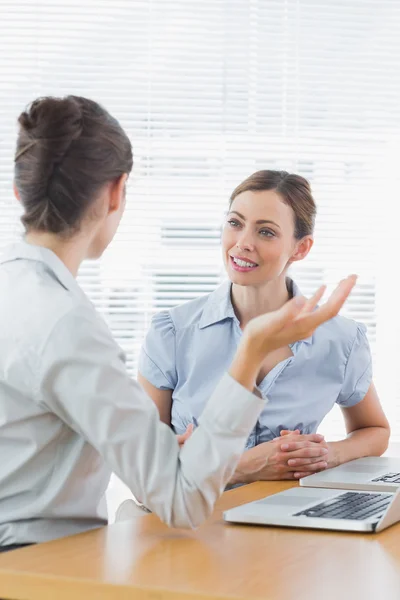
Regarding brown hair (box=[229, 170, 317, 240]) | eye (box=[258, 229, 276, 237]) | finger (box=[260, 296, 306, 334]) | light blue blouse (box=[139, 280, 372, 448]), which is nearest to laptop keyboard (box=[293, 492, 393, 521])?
finger (box=[260, 296, 306, 334])

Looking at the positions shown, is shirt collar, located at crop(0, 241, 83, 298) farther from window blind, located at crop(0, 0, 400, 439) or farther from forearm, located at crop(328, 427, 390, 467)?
window blind, located at crop(0, 0, 400, 439)

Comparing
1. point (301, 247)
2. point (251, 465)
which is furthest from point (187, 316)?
point (251, 465)

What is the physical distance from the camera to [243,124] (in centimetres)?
386

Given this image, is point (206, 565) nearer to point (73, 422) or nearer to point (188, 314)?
point (73, 422)

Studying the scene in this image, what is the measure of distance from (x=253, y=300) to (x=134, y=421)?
1182 millimetres

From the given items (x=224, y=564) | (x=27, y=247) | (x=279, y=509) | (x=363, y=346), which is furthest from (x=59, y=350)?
(x=363, y=346)

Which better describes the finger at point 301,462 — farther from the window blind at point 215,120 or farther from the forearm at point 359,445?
the window blind at point 215,120

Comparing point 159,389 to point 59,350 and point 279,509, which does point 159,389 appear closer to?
point 279,509

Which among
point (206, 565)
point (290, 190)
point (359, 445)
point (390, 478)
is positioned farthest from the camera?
point (290, 190)

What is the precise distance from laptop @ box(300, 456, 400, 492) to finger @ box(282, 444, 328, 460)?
0.15ft

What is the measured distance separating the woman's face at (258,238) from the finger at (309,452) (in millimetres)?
533

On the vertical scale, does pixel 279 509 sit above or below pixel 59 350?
below

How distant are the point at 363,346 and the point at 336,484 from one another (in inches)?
26.4

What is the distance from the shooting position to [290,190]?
8.11ft
